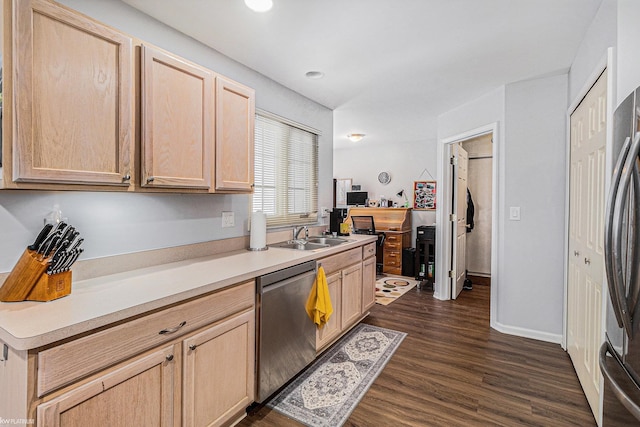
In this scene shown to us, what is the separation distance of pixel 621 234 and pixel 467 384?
158 centimetres

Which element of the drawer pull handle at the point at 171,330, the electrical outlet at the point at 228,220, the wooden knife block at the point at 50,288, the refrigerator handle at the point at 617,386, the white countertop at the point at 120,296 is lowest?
the refrigerator handle at the point at 617,386

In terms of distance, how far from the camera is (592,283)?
196cm

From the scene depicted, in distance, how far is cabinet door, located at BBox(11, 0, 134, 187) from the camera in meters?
1.21

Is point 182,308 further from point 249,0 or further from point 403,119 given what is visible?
point 403,119

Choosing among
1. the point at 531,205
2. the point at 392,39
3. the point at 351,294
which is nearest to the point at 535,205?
the point at 531,205

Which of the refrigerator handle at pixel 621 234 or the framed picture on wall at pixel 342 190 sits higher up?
the framed picture on wall at pixel 342 190

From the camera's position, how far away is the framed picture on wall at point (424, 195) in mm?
5867

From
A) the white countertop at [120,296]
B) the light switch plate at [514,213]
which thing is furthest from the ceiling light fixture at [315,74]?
the light switch plate at [514,213]

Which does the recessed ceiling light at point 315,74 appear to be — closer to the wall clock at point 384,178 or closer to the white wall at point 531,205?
the white wall at point 531,205

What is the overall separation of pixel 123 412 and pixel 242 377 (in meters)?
0.66

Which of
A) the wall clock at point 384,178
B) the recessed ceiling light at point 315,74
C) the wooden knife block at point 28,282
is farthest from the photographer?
the wall clock at point 384,178

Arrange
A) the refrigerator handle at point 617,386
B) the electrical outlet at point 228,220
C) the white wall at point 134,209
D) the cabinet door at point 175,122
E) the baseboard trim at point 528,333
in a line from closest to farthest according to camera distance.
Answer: the refrigerator handle at point 617,386 → the white wall at point 134,209 → the cabinet door at point 175,122 → the electrical outlet at point 228,220 → the baseboard trim at point 528,333

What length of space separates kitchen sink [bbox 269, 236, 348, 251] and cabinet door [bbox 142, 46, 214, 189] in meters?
1.12

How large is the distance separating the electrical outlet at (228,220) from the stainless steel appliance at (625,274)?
221cm
